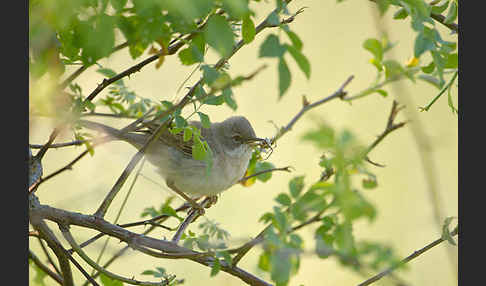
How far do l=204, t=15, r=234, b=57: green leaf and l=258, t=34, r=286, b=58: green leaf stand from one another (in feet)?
0.20

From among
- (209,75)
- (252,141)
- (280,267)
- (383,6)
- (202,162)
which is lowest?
(280,267)

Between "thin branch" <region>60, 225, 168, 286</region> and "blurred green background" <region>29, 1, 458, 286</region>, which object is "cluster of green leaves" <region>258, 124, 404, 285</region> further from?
"blurred green background" <region>29, 1, 458, 286</region>

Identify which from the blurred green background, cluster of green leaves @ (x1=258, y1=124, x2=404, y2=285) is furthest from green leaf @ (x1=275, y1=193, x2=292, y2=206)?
the blurred green background

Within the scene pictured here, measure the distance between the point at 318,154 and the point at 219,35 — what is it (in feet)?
9.64

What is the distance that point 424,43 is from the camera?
1.40m

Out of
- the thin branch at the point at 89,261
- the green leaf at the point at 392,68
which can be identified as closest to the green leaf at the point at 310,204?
the thin branch at the point at 89,261

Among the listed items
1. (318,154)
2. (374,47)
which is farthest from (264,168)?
(318,154)

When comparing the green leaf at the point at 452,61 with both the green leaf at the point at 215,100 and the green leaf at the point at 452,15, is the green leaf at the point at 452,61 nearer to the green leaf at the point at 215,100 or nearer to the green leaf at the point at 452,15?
the green leaf at the point at 452,15

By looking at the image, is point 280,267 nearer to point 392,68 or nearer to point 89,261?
point 89,261

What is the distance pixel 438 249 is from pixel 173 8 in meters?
4.66

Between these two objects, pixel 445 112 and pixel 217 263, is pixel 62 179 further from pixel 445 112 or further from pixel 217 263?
pixel 445 112

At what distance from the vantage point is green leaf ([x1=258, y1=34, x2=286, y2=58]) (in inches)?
40.9

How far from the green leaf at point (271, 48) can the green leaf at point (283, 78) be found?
2cm
